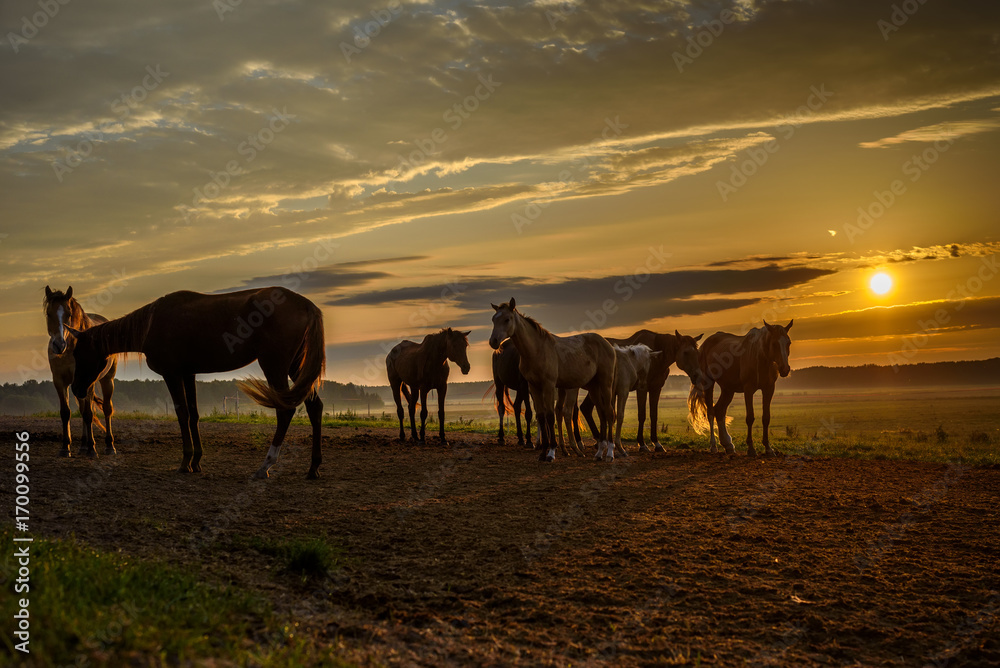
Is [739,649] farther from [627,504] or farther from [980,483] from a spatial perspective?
[980,483]

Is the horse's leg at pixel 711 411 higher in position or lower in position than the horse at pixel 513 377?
lower

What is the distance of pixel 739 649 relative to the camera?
407cm

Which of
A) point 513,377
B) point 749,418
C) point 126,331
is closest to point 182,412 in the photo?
point 126,331

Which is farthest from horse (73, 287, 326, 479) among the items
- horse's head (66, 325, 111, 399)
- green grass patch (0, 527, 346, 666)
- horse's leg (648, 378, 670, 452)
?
horse's leg (648, 378, 670, 452)

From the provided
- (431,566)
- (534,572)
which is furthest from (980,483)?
(431,566)

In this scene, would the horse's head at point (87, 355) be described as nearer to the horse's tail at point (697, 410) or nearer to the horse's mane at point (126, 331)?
the horse's mane at point (126, 331)

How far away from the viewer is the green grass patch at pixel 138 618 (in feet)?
9.73

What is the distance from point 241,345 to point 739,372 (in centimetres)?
1091

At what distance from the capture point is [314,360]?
31.5 feet

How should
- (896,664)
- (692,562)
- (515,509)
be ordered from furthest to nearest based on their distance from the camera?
(515,509) < (692,562) < (896,664)

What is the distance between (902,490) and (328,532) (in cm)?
801

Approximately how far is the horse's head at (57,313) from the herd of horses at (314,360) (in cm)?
2

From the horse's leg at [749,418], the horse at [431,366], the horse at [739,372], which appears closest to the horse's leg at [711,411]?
the horse at [739,372]

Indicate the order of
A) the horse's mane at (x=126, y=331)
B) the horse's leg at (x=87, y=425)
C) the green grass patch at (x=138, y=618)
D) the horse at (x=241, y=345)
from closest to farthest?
the green grass patch at (x=138, y=618), the horse at (x=241, y=345), the horse's mane at (x=126, y=331), the horse's leg at (x=87, y=425)
